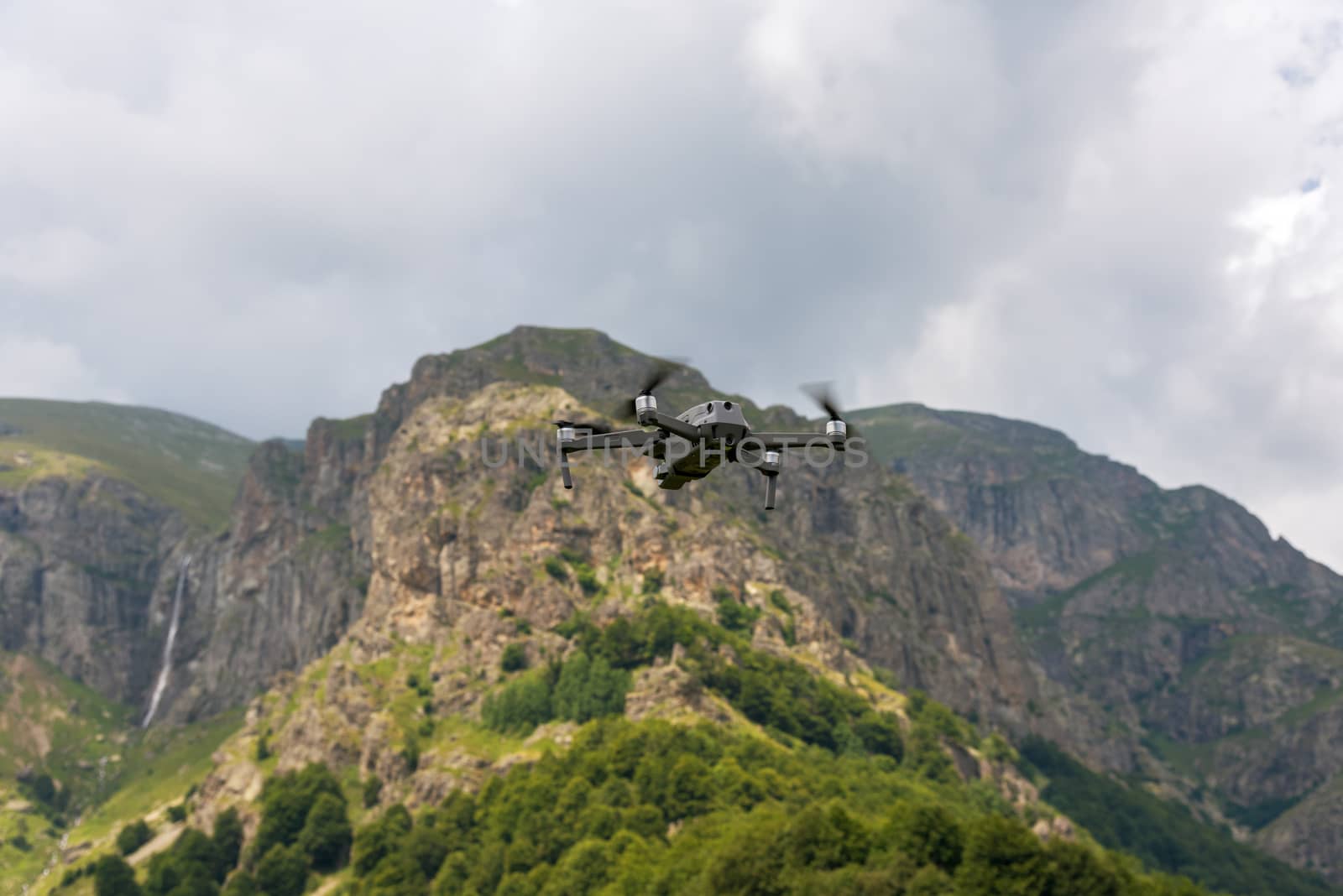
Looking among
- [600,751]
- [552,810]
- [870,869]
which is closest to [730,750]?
[600,751]

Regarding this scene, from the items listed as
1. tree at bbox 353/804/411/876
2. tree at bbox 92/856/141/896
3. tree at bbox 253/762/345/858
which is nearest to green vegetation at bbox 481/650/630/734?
tree at bbox 353/804/411/876

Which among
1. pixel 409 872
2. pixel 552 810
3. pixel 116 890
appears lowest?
pixel 116 890

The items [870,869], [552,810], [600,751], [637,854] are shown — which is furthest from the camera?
[600,751]

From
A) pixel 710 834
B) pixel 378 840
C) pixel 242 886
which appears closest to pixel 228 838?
pixel 242 886

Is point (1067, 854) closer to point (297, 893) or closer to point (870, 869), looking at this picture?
point (870, 869)

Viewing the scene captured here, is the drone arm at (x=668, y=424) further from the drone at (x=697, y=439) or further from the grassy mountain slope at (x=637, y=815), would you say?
the grassy mountain slope at (x=637, y=815)

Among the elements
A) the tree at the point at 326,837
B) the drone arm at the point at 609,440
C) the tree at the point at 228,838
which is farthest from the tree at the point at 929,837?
the tree at the point at 228,838

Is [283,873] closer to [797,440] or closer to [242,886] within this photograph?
[242,886]

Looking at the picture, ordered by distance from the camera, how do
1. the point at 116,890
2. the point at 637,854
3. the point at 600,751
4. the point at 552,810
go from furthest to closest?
1. the point at 116,890
2. the point at 600,751
3. the point at 552,810
4. the point at 637,854
